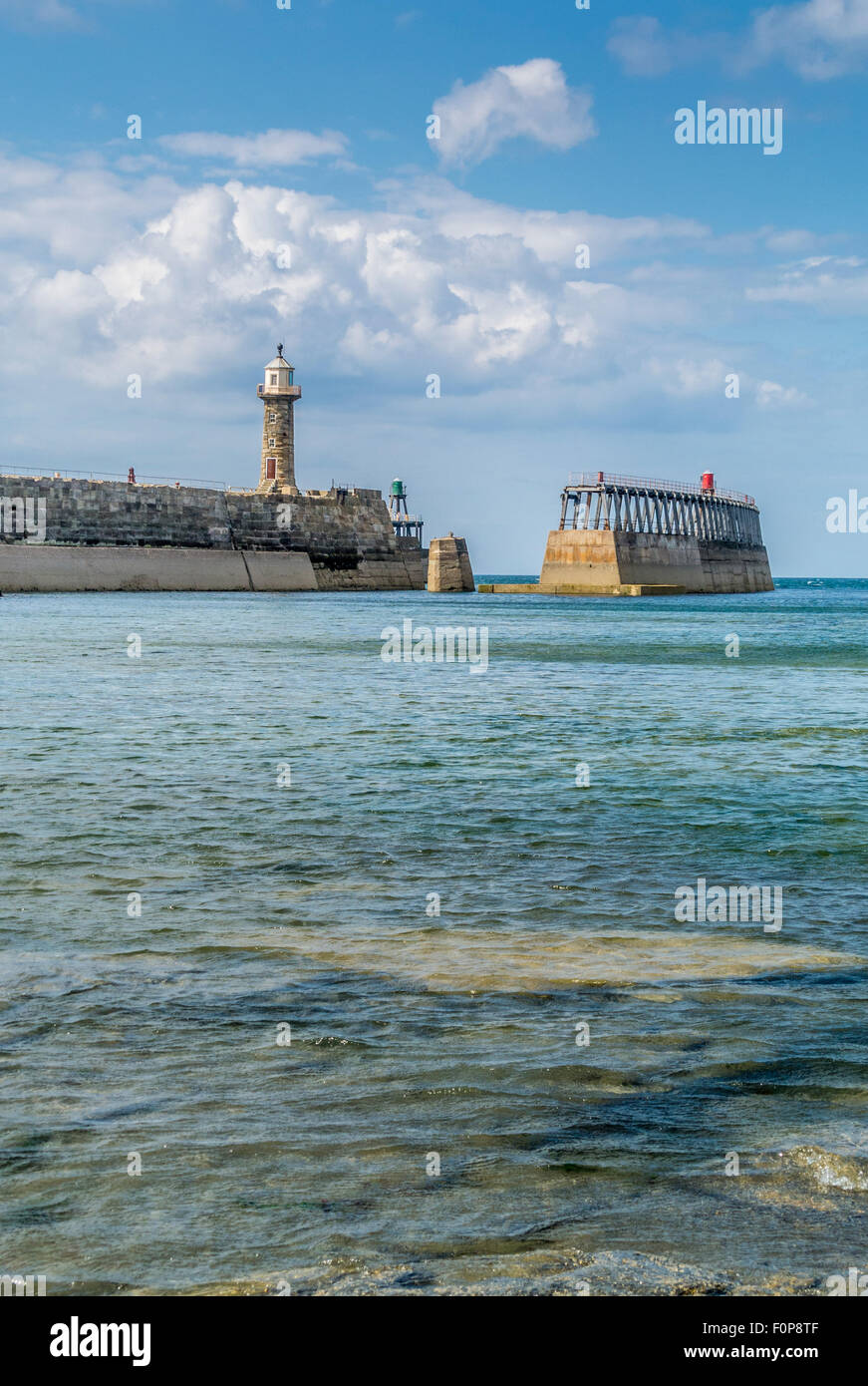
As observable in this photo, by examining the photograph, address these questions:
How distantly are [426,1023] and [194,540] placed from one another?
238ft

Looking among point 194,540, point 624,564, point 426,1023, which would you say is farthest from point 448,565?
point 426,1023

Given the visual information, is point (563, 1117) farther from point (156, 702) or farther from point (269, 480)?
point (269, 480)

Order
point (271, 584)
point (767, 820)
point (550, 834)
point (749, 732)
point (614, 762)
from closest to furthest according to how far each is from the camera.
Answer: point (550, 834) < point (767, 820) < point (614, 762) < point (749, 732) < point (271, 584)

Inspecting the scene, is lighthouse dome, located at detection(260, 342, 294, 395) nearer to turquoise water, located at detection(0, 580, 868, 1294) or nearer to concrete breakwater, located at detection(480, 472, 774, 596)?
concrete breakwater, located at detection(480, 472, 774, 596)

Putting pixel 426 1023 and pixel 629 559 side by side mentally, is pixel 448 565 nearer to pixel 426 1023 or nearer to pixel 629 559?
pixel 629 559

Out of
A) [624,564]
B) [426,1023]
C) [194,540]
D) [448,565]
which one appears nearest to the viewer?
[426,1023]

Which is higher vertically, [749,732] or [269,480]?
[269,480]

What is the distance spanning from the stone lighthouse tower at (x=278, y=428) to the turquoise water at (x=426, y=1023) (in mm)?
69985

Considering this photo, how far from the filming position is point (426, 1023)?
566cm

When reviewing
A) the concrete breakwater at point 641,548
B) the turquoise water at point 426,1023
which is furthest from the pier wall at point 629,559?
the turquoise water at point 426,1023

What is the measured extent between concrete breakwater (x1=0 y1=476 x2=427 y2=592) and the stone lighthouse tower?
200 centimetres
